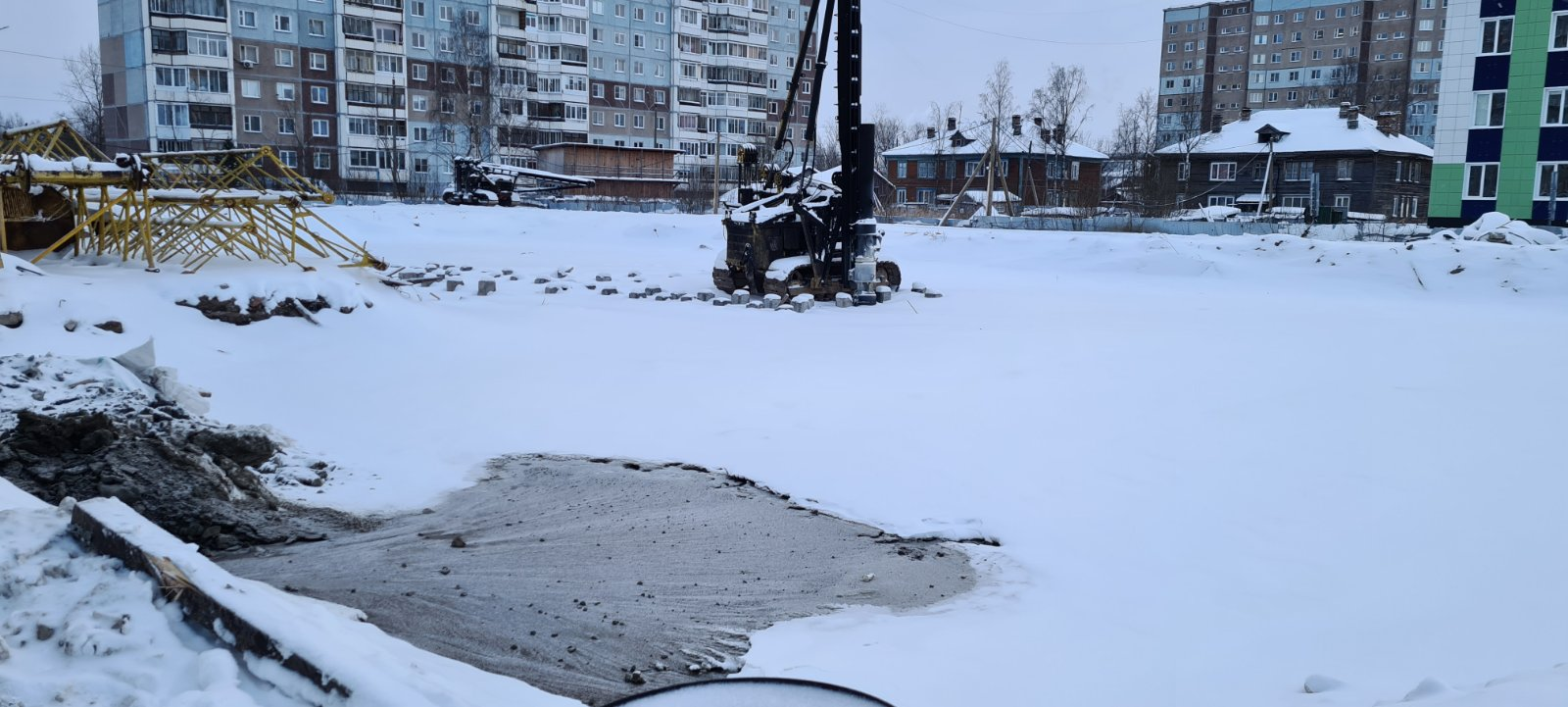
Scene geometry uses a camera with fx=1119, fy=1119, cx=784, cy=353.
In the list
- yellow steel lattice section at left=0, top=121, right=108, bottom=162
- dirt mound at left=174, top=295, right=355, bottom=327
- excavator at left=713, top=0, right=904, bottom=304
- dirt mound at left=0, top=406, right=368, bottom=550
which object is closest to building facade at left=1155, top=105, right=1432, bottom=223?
excavator at left=713, top=0, right=904, bottom=304

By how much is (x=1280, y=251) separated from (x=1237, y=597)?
2029 cm

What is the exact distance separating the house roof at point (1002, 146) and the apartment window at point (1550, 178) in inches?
1115

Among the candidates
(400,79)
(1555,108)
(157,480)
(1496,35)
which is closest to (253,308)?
(157,480)

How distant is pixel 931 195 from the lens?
2464 inches

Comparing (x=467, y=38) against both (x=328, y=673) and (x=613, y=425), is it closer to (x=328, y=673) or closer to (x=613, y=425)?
(x=613, y=425)

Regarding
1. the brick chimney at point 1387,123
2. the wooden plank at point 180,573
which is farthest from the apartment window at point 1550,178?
the wooden plank at point 180,573

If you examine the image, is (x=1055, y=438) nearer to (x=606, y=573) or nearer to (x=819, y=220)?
(x=606, y=573)

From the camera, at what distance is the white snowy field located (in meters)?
4.91

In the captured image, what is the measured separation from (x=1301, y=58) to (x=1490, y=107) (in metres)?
63.4

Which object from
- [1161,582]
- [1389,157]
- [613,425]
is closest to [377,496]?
[613,425]

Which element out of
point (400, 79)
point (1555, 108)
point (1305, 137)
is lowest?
point (1555, 108)

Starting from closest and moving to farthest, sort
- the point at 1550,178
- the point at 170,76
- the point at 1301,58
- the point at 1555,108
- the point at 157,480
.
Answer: the point at 157,480
the point at 1555,108
the point at 1550,178
the point at 170,76
the point at 1301,58

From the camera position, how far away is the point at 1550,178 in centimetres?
3153

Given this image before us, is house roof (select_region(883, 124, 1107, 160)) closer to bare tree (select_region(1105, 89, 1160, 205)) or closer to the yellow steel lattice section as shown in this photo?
bare tree (select_region(1105, 89, 1160, 205))
